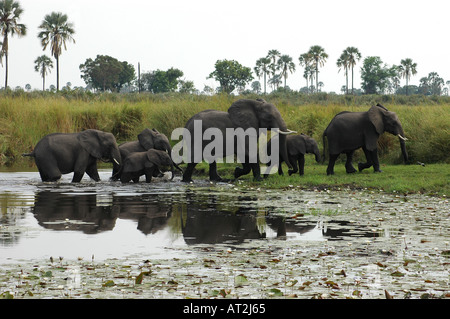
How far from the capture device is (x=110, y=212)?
11.9m

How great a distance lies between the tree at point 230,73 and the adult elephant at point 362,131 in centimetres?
7351


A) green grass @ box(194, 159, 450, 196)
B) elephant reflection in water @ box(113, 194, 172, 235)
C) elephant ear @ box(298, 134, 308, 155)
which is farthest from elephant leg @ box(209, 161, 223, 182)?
elephant reflection in water @ box(113, 194, 172, 235)

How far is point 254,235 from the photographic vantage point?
30.5 ft

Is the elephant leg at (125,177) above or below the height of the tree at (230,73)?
below

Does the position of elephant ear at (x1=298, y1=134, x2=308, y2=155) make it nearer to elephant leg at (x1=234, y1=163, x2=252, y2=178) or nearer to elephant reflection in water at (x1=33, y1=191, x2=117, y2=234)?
elephant leg at (x1=234, y1=163, x2=252, y2=178)

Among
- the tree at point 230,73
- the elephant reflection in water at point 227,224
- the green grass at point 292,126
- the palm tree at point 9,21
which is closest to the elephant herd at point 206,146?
the green grass at point 292,126

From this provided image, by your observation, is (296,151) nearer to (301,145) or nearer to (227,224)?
(301,145)

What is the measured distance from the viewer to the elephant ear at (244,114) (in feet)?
59.5

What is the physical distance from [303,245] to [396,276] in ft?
6.24

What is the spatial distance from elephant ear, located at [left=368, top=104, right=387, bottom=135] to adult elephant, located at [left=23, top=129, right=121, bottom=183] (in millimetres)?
6749


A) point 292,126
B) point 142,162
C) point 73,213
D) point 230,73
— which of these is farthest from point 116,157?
point 230,73

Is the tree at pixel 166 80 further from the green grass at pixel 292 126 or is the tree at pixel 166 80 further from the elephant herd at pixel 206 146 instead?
the elephant herd at pixel 206 146

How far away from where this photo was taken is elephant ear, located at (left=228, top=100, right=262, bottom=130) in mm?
18125

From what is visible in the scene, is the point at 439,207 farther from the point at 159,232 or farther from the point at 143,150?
the point at 143,150
